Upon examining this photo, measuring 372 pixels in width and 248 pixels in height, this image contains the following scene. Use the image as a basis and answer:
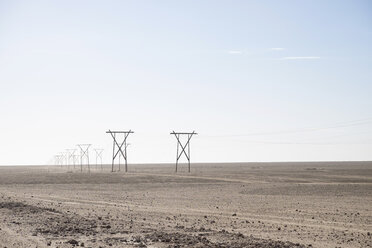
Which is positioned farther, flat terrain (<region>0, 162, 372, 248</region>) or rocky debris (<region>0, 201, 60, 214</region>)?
rocky debris (<region>0, 201, 60, 214</region>)

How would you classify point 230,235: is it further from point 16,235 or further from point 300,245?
point 16,235

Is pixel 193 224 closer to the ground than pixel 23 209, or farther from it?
closer to the ground

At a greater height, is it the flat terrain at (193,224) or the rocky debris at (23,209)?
the rocky debris at (23,209)

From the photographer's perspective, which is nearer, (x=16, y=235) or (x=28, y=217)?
(x=16, y=235)

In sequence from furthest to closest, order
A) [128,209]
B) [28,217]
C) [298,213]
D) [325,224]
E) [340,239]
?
[128,209]
[298,213]
[28,217]
[325,224]
[340,239]

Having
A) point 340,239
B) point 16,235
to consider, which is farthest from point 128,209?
point 340,239

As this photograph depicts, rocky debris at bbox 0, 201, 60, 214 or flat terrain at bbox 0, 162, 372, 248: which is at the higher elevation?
rocky debris at bbox 0, 201, 60, 214

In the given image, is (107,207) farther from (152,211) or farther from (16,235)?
(16,235)

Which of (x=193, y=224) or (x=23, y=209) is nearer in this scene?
(x=193, y=224)

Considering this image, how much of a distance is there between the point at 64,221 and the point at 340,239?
11320 millimetres

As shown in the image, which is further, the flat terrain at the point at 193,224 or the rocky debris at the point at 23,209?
the rocky debris at the point at 23,209

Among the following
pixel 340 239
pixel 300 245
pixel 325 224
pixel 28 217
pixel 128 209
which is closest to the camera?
pixel 300 245

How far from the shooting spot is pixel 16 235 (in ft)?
57.7

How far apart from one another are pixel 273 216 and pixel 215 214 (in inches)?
110
